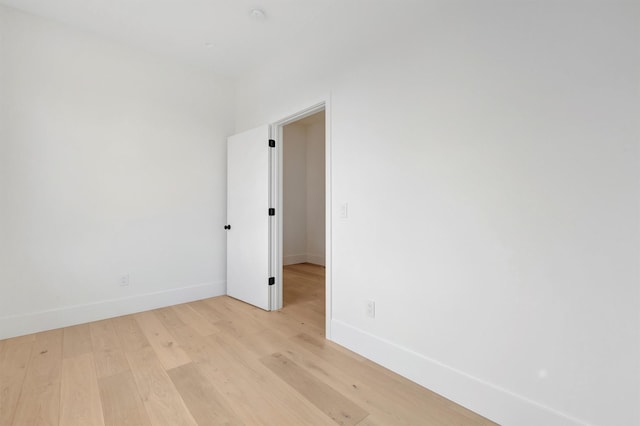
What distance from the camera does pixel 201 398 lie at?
1.59 meters

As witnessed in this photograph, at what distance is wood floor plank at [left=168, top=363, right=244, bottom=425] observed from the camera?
1435 mm

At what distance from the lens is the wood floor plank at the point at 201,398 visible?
143cm

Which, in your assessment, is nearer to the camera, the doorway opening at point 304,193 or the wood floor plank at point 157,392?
the wood floor plank at point 157,392

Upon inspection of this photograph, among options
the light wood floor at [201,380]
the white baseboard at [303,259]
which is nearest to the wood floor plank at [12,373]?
the light wood floor at [201,380]

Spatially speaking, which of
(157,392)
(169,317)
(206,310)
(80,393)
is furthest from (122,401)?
(206,310)

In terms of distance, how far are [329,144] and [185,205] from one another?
1980 mm

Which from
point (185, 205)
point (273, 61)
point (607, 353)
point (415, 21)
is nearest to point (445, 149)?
point (415, 21)

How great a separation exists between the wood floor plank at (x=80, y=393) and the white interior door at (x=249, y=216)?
147 centimetres

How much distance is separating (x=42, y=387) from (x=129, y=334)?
73cm

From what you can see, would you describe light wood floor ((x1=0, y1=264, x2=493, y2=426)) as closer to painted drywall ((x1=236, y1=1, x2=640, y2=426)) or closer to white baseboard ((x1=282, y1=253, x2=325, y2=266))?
painted drywall ((x1=236, y1=1, x2=640, y2=426))

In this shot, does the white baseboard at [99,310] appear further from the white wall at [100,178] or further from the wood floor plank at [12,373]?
the wood floor plank at [12,373]

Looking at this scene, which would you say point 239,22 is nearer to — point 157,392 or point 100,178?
point 100,178

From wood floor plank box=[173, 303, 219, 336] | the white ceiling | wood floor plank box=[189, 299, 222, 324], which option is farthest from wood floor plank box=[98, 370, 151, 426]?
the white ceiling

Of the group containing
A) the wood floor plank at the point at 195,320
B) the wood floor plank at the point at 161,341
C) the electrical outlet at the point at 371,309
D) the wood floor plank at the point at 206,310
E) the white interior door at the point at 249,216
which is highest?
the white interior door at the point at 249,216
